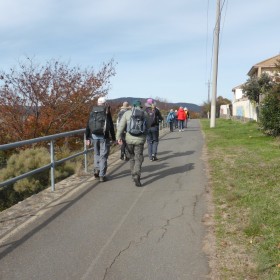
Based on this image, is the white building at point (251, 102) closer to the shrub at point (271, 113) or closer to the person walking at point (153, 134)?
the shrub at point (271, 113)

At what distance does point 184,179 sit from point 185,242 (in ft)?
13.0

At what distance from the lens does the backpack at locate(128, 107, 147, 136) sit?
25.3 feet

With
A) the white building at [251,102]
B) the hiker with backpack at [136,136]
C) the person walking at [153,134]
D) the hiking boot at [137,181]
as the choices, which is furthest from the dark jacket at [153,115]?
the white building at [251,102]

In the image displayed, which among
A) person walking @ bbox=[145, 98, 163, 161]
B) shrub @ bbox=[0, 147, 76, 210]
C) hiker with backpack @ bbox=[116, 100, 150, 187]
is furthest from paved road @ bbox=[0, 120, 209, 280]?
person walking @ bbox=[145, 98, 163, 161]

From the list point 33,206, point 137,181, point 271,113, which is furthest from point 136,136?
point 271,113

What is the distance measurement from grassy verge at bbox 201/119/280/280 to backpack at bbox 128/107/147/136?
1.82m

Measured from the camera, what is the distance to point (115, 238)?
4781 millimetres

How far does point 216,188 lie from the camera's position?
736cm

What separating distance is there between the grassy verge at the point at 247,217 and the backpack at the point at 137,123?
1.82 meters

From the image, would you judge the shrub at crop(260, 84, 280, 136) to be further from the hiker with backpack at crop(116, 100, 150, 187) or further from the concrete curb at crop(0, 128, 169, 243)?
the concrete curb at crop(0, 128, 169, 243)

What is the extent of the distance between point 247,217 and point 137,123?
3124mm

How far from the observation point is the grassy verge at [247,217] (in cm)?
387

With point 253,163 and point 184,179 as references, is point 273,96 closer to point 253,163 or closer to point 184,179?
point 253,163

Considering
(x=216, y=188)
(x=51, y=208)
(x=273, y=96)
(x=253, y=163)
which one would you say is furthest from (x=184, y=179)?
(x=273, y=96)
